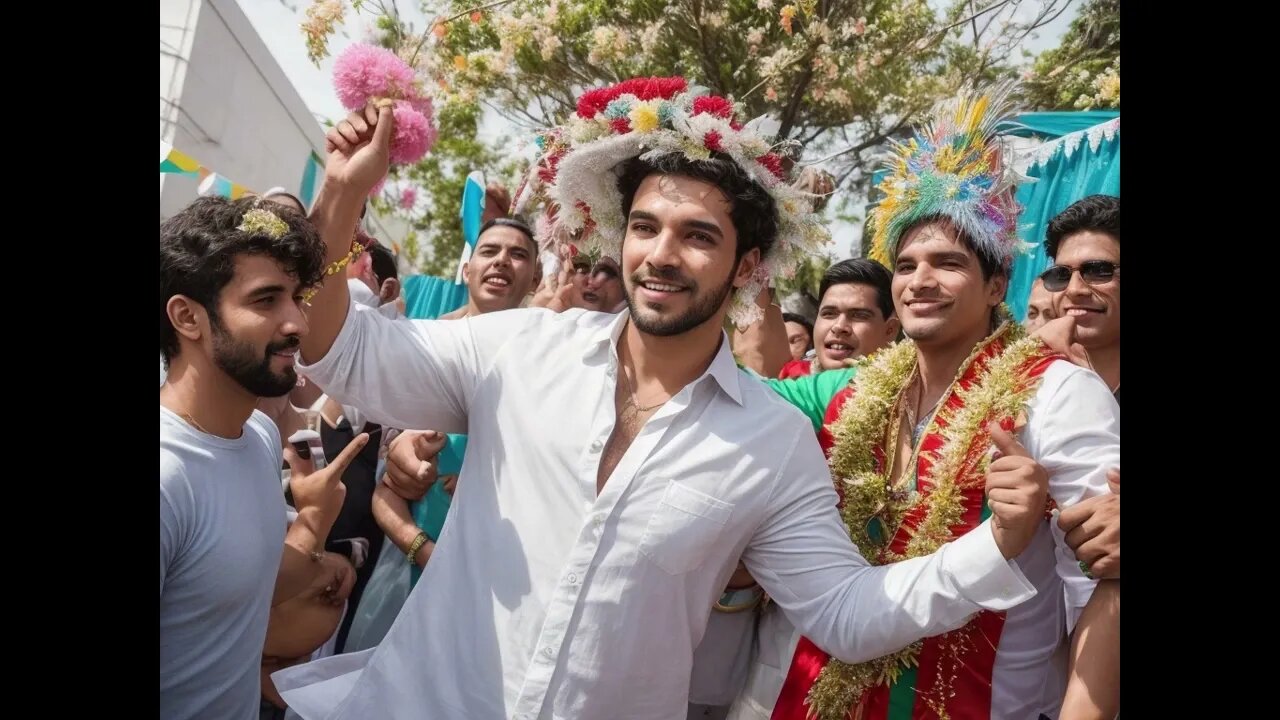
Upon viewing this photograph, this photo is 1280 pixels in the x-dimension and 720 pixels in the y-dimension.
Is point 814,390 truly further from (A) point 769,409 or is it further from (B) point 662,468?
(B) point 662,468

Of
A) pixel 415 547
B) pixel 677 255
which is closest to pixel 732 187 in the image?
pixel 677 255

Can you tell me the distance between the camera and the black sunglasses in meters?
3.35

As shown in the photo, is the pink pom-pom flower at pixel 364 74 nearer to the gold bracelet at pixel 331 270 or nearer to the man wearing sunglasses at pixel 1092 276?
the gold bracelet at pixel 331 270

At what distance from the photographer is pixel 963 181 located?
10.2 ft

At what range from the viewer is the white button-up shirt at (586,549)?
2.39 m

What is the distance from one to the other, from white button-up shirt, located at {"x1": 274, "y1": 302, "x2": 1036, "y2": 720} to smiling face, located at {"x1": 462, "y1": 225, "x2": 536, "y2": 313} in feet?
7.38

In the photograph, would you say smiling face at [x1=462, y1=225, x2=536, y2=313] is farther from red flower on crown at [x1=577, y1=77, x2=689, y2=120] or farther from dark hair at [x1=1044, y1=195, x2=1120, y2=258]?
dark hair at [x1=1044, y1=195, x2=1120, y2=258]

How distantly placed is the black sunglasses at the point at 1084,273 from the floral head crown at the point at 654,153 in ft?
3.24

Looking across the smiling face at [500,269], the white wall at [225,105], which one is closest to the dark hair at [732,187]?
the smiling face at [500,269]

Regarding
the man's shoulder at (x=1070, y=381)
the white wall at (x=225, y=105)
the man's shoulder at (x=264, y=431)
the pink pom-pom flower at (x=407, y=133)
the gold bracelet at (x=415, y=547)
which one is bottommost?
the gold bracelet at (x=415, y=547)

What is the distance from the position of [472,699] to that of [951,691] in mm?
1346

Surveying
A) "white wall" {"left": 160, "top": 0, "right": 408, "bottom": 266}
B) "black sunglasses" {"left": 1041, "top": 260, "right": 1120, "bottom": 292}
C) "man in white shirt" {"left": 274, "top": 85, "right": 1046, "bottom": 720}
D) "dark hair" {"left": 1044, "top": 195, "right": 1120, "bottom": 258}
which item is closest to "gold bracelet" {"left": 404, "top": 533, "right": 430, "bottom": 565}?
"man in white shirt" {"left": 274, "top": 85, "right": 1046, "bottom": 720}

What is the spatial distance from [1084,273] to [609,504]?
2086 millimetres

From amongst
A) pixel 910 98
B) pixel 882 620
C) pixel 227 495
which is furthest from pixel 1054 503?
pixel 910 98
